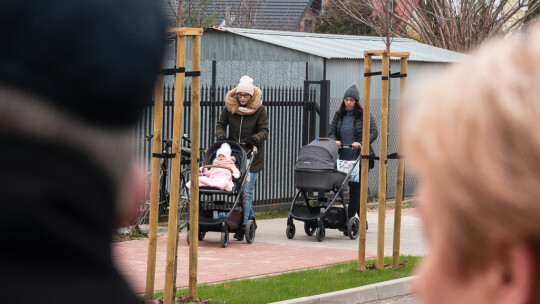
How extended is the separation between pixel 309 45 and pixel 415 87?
1853 centimetres

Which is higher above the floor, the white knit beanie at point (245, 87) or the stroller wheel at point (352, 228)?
the white knit beanie at point (245, 87)

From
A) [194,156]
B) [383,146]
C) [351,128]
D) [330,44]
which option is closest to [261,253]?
[383,146]

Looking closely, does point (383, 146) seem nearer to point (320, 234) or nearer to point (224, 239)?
point (224, 239)

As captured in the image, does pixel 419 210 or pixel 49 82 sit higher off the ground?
pixel 49 82

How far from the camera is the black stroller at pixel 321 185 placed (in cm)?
1261

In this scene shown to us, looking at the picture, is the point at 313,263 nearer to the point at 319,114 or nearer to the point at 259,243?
the point at 259,243

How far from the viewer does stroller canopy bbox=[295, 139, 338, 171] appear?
41.3ft

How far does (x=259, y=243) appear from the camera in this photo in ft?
41.0

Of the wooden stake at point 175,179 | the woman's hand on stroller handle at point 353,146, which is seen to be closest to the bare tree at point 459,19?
the woman's hand on stroller handle at point 353,146

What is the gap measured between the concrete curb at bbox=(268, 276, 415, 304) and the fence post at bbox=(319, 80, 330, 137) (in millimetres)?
7562

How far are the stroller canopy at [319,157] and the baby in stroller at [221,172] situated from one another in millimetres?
1205

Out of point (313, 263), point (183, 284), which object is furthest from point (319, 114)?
point (183, 284)

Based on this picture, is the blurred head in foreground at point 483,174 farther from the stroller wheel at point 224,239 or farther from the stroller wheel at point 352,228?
the stroller wheel at point 352,228

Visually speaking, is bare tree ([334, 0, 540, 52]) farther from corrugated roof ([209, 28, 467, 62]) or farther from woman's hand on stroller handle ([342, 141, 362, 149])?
woman's hand on stroller handle ([342, 141, 362, 149])
